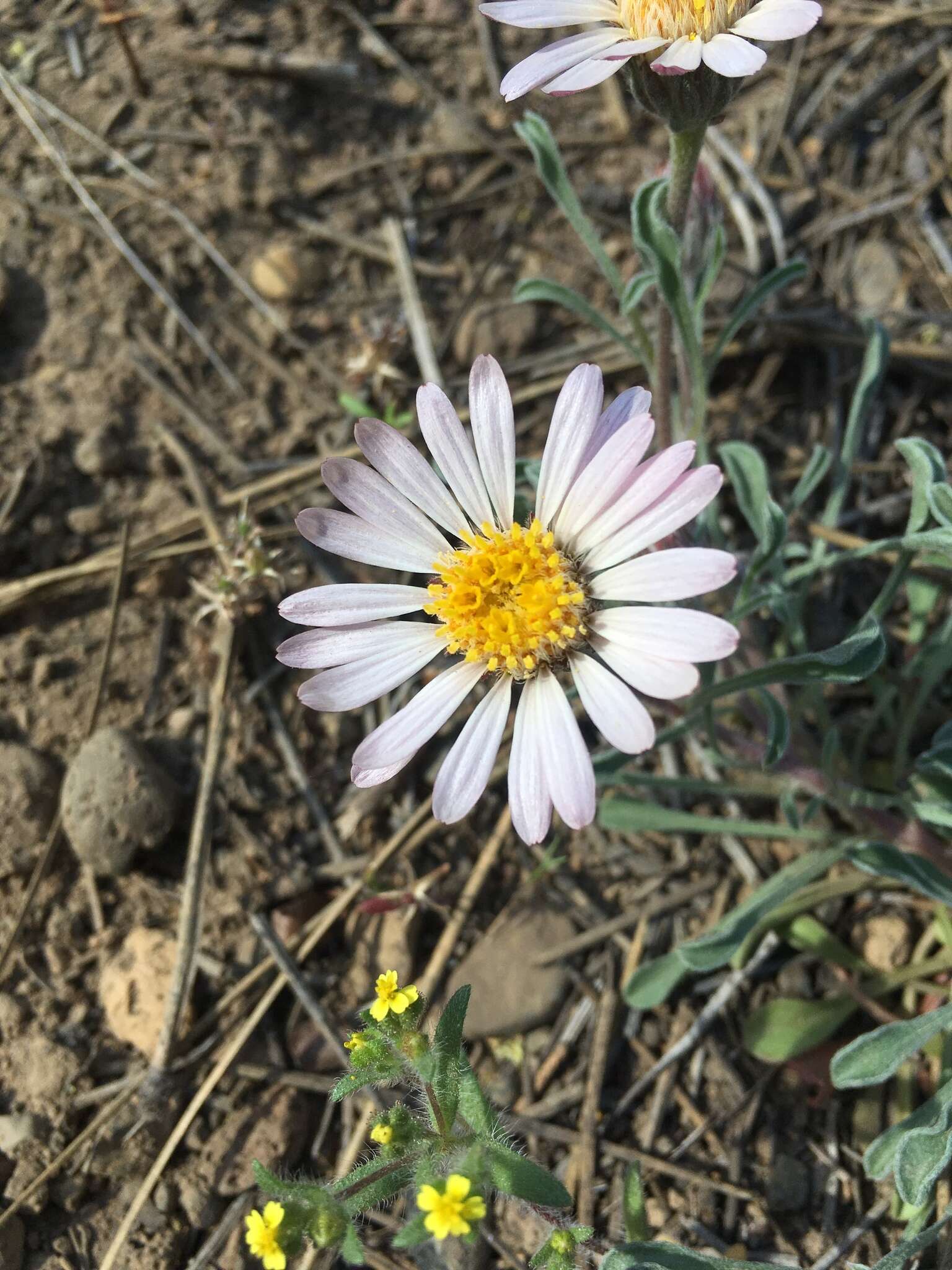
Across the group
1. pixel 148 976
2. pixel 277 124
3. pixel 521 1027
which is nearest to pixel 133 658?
pixel 148 976

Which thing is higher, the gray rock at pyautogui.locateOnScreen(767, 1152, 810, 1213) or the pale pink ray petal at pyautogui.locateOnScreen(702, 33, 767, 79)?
the pale pink ray petal at pyautogui.locateOnScreen(702, 33, 767, 79)

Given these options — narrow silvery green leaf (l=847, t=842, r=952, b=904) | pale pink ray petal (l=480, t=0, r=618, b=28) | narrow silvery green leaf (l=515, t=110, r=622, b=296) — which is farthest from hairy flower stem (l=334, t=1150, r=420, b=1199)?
pale pink ray petal (l=480, t=0, r=618, b=28)

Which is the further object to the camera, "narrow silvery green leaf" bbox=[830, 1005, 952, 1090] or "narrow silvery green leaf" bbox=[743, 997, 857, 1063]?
"narrow silvery green leaf" bbox=[743, 997, 857, 1063]

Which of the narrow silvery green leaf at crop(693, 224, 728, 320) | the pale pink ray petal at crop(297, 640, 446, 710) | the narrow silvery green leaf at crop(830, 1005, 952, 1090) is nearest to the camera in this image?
the pale pink ray petal at crop(297, 640, 446, 710)

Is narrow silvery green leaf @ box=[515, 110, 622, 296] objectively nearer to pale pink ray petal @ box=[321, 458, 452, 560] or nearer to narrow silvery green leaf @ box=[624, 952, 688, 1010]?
pale pink ray petal @ box=[321, 458, 452, 560]

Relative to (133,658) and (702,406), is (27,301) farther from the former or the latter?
(702,406)

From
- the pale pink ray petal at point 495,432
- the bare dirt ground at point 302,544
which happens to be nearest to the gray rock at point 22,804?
the bare dirt ground at point 302,544

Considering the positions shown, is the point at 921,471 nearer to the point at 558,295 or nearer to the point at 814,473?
the point at 814,473

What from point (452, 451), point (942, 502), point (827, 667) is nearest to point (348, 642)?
point (452, 451)
